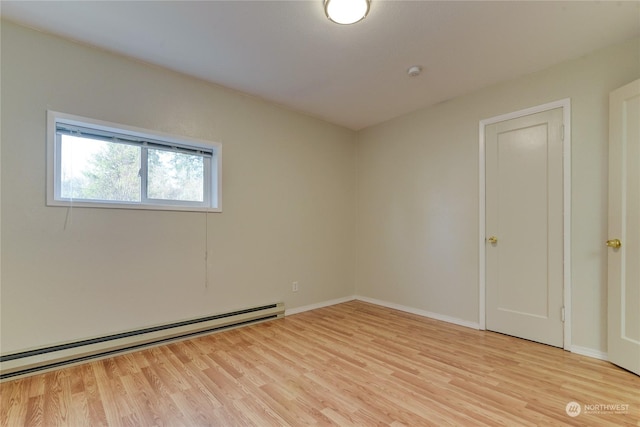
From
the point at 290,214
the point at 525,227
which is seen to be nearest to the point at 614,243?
the point at 525,227

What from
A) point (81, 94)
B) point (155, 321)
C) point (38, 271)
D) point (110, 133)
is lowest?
point (155, 321)

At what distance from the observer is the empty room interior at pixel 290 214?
1.93m

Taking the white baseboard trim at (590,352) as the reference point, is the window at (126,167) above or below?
above

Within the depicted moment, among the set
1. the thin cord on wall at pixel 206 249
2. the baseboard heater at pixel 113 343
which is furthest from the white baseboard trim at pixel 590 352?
the thin cord on wall at pixel 206 249

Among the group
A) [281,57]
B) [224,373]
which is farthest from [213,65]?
[224,373]

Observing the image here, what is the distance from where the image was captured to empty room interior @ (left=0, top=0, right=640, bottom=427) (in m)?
1.93

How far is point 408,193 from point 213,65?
8.74 feet

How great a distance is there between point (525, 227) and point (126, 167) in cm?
380

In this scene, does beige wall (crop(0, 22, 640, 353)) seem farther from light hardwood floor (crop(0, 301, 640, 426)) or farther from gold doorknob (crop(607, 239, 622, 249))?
light hardwood floor (crop(0, 301, 640, 426))

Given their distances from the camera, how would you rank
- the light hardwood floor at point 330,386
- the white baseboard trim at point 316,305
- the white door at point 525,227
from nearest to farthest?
1. the light hardwood floor at point 330,386
2. the white door at point 525,227
3. the white baseboard trim at point 316,305

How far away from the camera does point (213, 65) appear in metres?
2.67

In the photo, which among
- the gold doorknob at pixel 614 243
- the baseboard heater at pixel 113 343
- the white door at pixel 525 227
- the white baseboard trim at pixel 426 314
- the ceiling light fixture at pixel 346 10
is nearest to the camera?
the ceiling light fixture at pixel 346 10

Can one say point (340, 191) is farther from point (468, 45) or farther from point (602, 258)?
point (602, 258)

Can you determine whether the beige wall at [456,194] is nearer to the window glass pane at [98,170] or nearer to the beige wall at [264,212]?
the beige wall at [264,212]
